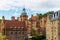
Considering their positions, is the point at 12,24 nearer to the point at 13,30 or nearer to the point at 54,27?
the point at 13,30

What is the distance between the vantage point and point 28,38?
287ft

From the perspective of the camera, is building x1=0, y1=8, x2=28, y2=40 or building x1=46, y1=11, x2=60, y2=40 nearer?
building x1=46, y1=11, x2=60, y2=40

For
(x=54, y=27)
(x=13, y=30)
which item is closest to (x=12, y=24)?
(x=13, y=30)

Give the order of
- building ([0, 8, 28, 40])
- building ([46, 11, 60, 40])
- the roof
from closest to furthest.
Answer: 1. building ([46, 11, 60, 40])
2. building ([0, 8, 28, 40])
3. the roof

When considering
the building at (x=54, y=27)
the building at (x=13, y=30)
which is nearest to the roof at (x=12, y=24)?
the building at (x=13, y=30)

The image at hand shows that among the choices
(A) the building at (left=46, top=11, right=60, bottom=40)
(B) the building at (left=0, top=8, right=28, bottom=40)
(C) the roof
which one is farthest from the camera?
(C) the roof

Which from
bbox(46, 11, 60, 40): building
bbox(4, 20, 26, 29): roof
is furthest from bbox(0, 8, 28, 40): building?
bbox(46, 11, 60, 40): building

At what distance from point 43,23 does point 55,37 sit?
42.6m

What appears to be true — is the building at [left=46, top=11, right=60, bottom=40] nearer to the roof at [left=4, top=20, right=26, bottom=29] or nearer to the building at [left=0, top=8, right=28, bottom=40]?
the building at [left=0, top=8, right=28, bottom=40]

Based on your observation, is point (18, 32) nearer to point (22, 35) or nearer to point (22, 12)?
point (22, 35)

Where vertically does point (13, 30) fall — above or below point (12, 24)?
below

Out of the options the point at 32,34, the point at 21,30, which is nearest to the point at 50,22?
the point at 21,30

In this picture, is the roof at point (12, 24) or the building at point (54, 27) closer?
the building at point (54, 27)

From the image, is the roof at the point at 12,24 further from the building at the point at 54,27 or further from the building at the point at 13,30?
the building at the point at 54,27
